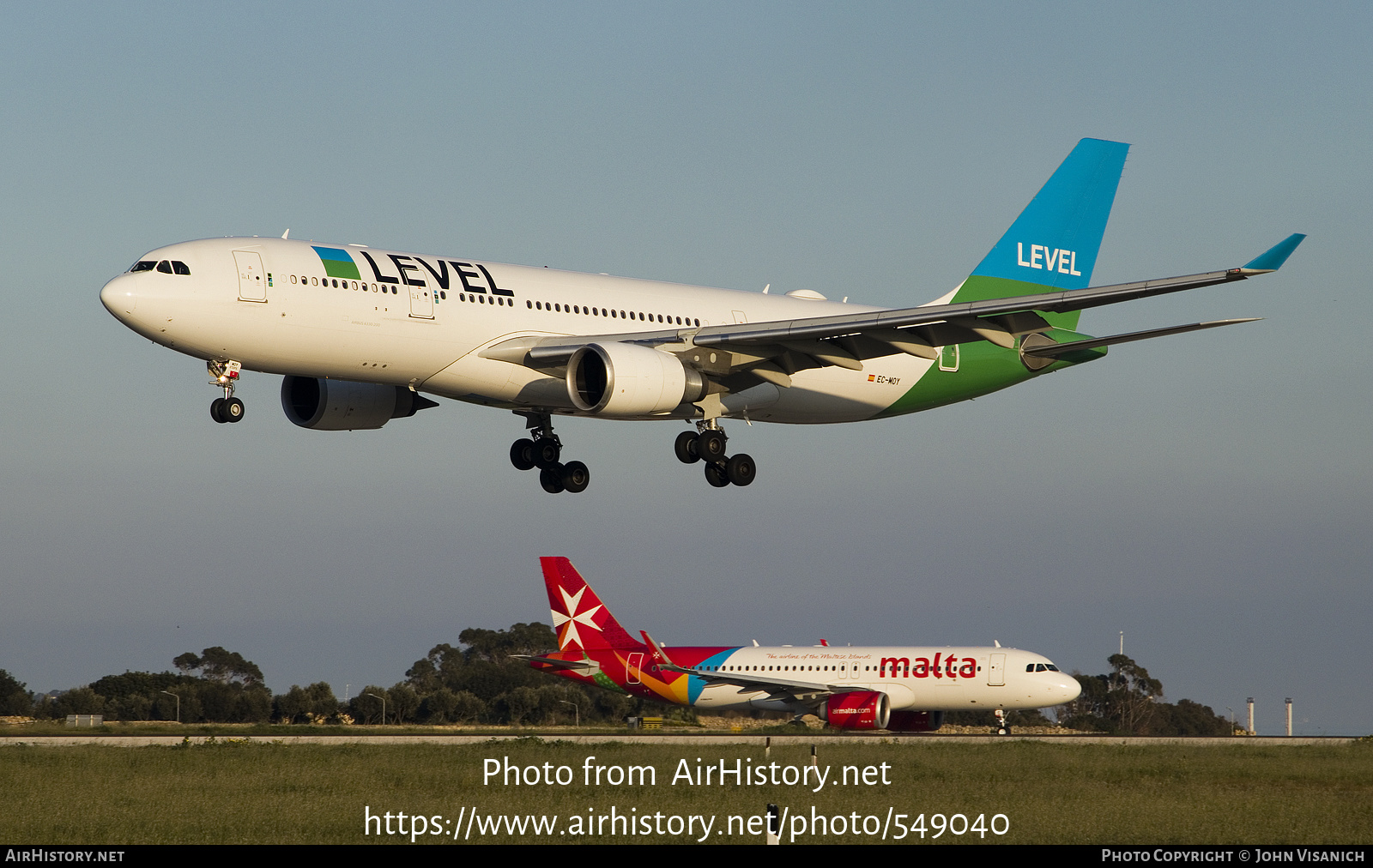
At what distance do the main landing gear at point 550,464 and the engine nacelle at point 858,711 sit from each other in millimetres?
21665

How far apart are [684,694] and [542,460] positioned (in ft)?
83.4

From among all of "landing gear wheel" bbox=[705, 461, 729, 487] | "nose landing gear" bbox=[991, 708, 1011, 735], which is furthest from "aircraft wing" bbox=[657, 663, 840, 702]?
"landing gear wheel" bbox=[705, 461, 729, 487]

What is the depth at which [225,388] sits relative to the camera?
2845 cm

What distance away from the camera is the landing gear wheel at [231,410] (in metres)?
28.4

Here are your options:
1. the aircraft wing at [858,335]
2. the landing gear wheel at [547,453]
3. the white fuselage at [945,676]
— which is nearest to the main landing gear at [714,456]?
the aircraft wing at [858,335]

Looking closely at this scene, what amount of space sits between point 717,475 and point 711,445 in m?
0.81

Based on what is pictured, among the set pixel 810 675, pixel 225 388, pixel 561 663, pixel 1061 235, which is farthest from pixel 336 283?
pixel 561 663

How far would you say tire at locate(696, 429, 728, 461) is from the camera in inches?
1308

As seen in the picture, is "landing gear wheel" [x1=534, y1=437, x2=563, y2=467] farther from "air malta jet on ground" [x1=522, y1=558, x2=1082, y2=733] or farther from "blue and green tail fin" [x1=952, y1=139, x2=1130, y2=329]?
"air malta jet on ground" [x1=522, y1=558, x2=1082, y2=733]

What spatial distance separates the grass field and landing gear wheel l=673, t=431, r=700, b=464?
280 inches

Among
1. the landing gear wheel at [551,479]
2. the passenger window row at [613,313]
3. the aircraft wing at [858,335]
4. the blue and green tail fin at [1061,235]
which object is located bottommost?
the landing gear wheel at [551,479]

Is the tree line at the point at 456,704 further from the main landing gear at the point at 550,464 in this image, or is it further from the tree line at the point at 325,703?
the main landing gear at the point at 550,464

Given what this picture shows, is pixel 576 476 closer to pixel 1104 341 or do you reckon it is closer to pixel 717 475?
pixel 717 475
